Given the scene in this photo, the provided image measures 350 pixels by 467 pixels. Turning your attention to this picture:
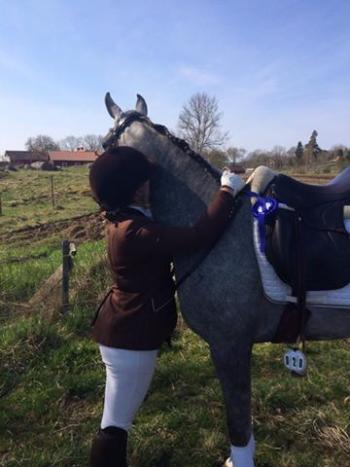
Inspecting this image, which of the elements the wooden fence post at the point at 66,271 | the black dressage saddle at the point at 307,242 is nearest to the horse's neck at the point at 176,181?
the black dressage saddle at the point at 307,242

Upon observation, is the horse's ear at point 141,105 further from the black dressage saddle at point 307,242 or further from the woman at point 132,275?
the black dressage saddle at point 307,242

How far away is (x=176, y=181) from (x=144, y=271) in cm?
53

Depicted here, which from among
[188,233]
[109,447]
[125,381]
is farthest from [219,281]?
[109,447]

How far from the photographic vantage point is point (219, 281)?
231cm

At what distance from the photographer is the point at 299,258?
2.24 metres

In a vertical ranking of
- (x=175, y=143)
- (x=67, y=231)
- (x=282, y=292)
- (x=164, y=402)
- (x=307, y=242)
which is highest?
(x=175, y=143)

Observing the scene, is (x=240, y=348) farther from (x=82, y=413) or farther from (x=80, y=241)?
(x=80, y=241)

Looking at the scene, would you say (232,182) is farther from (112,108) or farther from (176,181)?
(112,108)

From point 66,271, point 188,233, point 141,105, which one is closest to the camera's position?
point 188,233

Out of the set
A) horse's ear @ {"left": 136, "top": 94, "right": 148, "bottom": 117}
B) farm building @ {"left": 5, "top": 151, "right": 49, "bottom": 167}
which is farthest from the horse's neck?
farm building @ {"left": 5, "top": 151, "right": 49, "bottom": 167}

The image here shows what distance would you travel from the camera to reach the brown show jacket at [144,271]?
2217 mm

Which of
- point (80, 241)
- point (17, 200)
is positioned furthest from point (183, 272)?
point (17, 200)

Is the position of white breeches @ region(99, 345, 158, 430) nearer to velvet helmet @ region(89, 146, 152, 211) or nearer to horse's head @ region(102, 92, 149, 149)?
velvet helmet @ region(89, 146, 152, 211)

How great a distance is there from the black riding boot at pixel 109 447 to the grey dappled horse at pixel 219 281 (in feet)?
2.00
